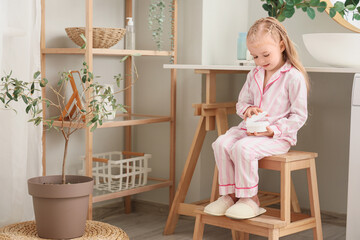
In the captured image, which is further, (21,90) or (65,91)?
(65,91)

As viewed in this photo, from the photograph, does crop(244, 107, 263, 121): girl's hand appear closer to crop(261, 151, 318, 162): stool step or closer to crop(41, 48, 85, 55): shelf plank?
crop(261, 151, 318, 162): stool step

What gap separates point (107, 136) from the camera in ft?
10.2

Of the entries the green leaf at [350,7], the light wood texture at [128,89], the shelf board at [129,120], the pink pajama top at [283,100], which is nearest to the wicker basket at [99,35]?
the shelf board at [129,120]

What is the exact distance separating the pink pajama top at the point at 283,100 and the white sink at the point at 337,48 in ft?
0.77

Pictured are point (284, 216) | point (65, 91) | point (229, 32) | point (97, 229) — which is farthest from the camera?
point (229, 32)

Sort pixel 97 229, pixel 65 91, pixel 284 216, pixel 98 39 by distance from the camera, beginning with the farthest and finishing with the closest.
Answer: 1. pixel 65 91
2. pixel 98 39
3. pixel 97 229
4. pixel 284 216

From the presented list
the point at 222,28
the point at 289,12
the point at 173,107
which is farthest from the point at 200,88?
the point at 289,12

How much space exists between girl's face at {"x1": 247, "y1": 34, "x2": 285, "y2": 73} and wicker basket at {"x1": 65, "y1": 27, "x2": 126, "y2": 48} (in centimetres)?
67

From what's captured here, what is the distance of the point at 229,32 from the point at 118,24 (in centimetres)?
59

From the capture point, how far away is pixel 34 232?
7.59 ft

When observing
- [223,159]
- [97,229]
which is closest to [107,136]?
[97,229]

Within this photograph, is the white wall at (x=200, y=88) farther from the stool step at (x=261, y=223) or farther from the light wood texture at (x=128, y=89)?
the stool step at (x=261, y=223)

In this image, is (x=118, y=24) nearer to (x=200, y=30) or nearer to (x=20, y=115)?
(x=200, y=30)

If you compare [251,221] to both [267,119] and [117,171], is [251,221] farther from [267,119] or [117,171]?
[117,171]
